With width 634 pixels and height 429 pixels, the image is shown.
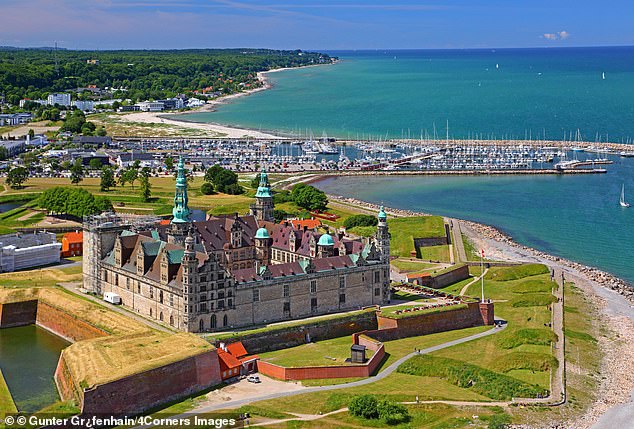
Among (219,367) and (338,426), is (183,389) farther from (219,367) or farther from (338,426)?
(338,426)

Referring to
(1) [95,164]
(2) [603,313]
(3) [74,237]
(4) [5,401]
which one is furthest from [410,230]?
(1) [95,164]

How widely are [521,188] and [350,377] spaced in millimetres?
111700

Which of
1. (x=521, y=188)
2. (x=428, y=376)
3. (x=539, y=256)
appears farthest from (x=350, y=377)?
(x=521, y=188)

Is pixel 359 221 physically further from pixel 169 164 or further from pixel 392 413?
pixel 169 164

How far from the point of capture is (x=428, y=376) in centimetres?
7562

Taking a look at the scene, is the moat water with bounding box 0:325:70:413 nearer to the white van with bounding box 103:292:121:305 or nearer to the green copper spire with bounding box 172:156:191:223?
the white van with bounding box 103:292:121:305

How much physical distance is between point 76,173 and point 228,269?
293 ft

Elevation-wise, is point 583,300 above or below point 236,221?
below

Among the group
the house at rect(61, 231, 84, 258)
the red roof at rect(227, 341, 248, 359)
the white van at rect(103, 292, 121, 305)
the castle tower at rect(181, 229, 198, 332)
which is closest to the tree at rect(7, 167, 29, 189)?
the house at rect(61, 231, 84, 258)

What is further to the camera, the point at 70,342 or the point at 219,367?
the point at 70,342

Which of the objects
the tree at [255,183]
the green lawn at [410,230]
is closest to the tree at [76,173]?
the tree at [255,183]

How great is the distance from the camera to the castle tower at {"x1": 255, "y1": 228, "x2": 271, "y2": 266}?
323 ft

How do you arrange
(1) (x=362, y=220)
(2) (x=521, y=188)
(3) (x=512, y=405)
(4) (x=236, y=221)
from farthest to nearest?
(2) (x=521, y=188), (1) (x=362, y=220), (4) (x=236, y=221), (3) (x=512, y=405)

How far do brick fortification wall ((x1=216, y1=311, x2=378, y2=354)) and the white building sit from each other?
38.1 m
